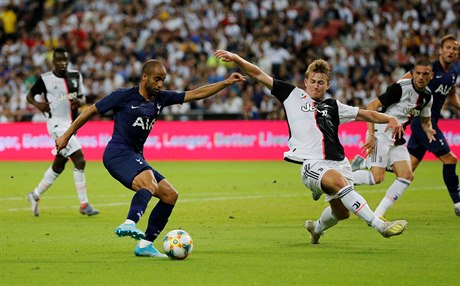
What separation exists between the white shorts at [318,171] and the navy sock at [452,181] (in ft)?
15.9

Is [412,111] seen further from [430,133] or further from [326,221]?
[326,221]

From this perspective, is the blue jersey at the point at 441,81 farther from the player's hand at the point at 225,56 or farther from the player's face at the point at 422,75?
the player's hand at the point at 225,56

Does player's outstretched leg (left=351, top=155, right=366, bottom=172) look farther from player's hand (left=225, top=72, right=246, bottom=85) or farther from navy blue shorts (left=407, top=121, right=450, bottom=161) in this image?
player's hand (left=225, top=72, right=246, bottom=85)

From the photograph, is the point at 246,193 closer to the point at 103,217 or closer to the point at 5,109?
the point at 103,217

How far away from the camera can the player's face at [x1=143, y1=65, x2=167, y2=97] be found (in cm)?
1066

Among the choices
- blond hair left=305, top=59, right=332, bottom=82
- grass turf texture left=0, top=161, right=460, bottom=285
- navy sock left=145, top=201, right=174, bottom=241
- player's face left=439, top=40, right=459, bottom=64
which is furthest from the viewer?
player's face left=439, top=40, right=459, bottom=64

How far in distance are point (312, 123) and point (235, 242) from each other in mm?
1849

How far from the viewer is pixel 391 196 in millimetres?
13797

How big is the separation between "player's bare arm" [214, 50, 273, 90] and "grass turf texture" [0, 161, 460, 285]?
1940mm

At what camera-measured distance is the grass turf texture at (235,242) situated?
30.0 ft

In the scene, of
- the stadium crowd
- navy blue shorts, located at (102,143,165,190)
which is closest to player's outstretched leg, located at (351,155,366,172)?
navy blue shorts, located at (102,143,165,190)

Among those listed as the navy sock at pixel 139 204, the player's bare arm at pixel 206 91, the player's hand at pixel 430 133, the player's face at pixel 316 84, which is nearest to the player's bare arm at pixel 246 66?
the player's bare arm at pixel 206 91

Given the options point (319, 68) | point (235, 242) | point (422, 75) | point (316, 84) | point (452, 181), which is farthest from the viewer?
point (452, 181)

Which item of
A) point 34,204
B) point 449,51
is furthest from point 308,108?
point 34,204
